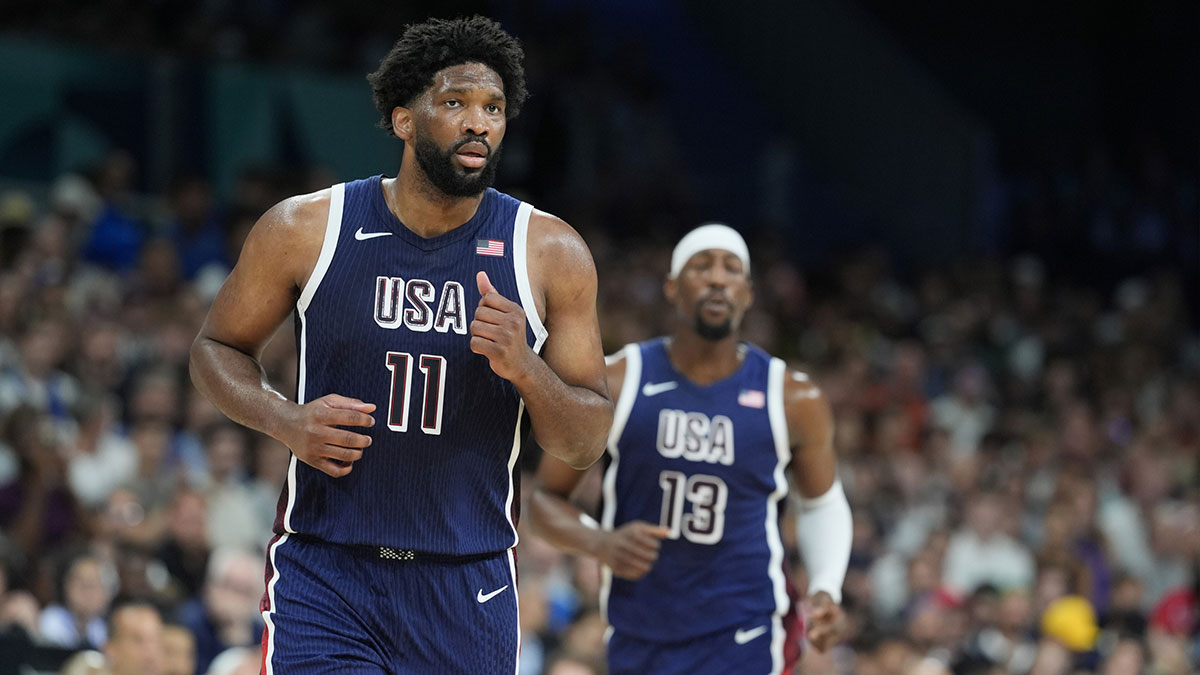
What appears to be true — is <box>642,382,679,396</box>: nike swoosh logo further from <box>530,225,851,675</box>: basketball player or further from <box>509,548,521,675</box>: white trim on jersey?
<box>509,548,521,675</box>: white trim on jersey

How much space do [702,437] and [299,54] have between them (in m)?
8.71

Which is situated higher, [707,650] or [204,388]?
[204,388]

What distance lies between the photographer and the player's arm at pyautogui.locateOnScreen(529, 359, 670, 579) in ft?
19.8

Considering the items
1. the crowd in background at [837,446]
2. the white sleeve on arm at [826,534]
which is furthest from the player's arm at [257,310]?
the crowd in background at [837,446]

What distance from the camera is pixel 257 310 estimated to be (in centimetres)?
438

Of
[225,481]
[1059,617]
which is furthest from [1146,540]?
[225,481]

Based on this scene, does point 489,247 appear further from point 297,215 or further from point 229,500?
point 229,500

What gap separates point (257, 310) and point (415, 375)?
1.55 feet

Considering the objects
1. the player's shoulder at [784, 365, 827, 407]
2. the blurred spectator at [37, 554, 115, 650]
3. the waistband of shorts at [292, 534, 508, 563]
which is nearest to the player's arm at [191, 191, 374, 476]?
the waistband of shorts at [292, 534, 508, 563]

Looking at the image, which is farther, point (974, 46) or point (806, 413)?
point (974, 46)

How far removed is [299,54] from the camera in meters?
14.1

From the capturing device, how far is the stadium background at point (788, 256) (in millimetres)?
9812

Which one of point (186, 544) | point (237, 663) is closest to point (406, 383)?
point (237, 663)

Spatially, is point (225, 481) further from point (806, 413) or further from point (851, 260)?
point (851, 260)
